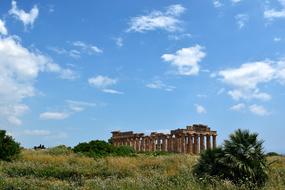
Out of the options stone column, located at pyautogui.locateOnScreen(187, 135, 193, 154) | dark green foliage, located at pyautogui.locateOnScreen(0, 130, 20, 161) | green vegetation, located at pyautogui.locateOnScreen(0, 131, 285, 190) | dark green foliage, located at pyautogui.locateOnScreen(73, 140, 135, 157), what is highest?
stone column, located at pyautogui.locateOnScreen(187, 135, 193, 154)

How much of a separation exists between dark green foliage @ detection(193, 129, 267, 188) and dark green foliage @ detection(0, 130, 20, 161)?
1685 cm

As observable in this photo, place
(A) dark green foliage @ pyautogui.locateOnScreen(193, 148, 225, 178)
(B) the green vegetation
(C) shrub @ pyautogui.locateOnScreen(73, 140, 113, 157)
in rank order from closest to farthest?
1. (B) the green vegetation
2. (A) dark green foliage @ pyautogui.locateOnScreen(193, 148, 225, 178)
3. (C) shrub @ pyautogui.locateOnScreen(73, 140, 113, 157)

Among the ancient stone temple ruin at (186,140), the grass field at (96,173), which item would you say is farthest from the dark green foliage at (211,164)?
the ancient stone temple ruin at (186,140)

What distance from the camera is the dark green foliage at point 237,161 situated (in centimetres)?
1842

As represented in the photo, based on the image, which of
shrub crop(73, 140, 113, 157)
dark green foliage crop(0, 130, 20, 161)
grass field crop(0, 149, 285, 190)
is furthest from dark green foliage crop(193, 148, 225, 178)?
shrub crop(73, 140, 113, 157)

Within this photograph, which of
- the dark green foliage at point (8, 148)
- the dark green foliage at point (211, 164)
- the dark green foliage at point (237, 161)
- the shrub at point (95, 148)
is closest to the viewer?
the dark green foliage at point (237, 161)

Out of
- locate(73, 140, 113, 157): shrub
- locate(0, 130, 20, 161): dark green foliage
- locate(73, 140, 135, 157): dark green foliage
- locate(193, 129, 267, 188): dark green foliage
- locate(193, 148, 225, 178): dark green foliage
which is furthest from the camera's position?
locate(73, 140, 135, 157): dark green foliage

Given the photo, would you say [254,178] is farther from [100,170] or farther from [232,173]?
[100,170]

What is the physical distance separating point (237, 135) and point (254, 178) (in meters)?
1.79

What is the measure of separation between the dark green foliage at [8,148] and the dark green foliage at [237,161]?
16.9 meters

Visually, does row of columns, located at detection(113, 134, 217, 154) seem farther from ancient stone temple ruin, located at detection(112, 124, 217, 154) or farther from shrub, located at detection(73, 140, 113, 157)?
shrub, located at detection(73, 140, 113, 157)

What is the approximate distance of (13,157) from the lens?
33.1 metres

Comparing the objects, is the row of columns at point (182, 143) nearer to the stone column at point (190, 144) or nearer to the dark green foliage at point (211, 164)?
the stone column at point (190, 144)

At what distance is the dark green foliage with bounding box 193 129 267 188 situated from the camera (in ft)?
60.4
